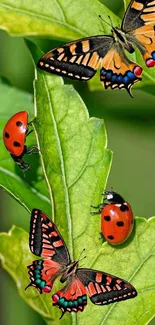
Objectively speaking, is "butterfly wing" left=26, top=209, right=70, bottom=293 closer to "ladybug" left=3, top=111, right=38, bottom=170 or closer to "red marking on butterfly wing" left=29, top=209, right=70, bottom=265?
"red marking on butterfly wing" left=29, top=209, right=70, bottom=265

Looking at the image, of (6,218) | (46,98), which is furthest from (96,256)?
(6,218)

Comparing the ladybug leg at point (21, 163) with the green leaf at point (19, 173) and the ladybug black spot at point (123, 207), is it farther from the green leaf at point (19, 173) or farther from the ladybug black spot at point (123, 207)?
the ladybug black spot at point (123, 207)

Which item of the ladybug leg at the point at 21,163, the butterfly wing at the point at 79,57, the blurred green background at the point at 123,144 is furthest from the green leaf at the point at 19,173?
the blurred green background at the point at 123,144

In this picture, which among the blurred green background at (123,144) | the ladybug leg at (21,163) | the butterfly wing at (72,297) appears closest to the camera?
the butterfly wing at (72,297)

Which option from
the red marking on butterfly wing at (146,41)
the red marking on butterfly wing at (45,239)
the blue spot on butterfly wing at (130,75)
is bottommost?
the red marking on butterfly wing at (45,239)

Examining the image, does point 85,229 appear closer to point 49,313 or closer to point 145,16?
point 49,313

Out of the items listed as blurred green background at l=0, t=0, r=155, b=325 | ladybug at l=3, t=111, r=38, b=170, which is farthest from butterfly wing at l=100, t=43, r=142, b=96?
blurred green background at l=0, t=0, r=155, b=325

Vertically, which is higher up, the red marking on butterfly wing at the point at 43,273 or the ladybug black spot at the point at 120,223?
the ladybug black spot at the point at 120,223
